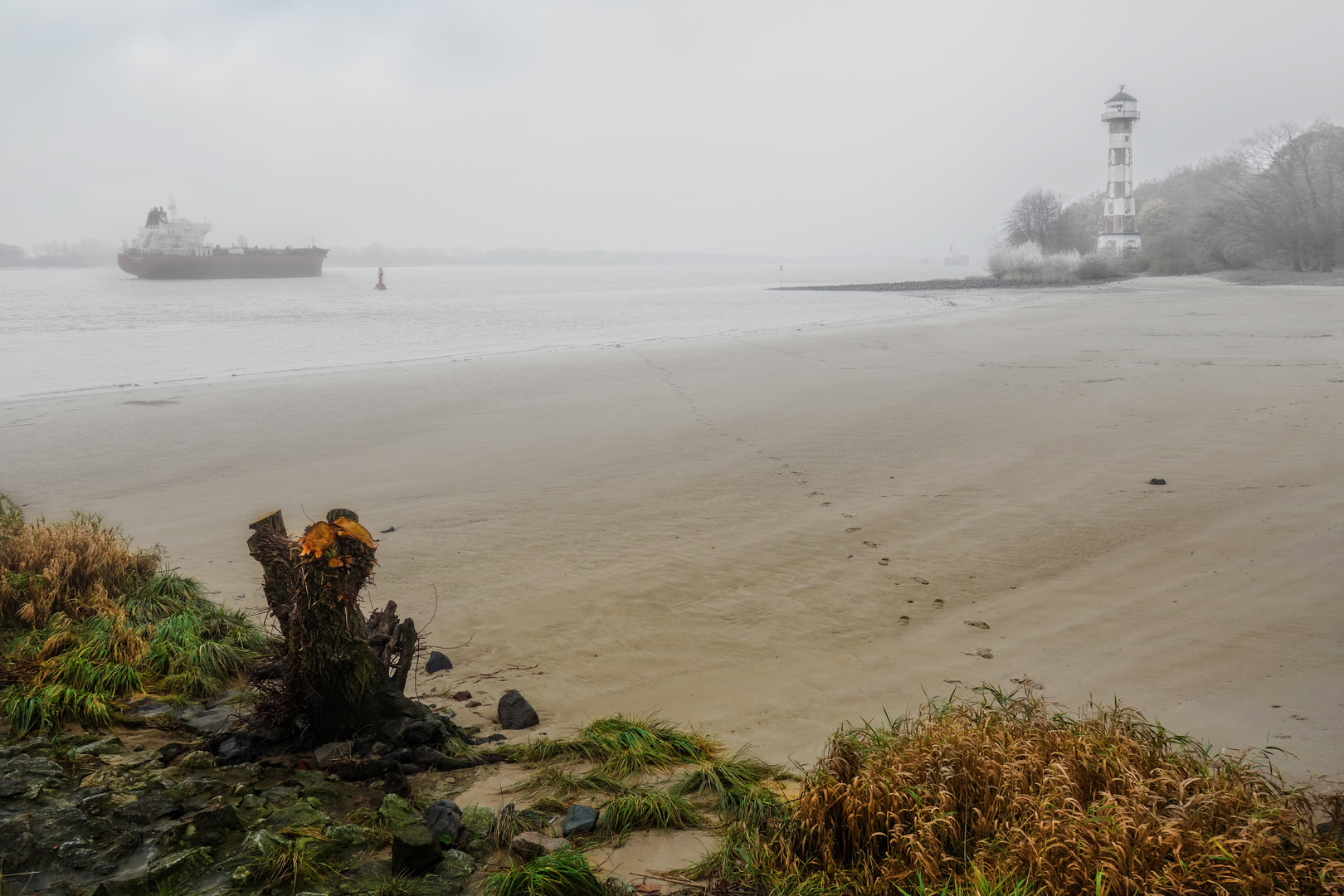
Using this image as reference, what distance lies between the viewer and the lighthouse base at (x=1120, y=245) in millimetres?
58469

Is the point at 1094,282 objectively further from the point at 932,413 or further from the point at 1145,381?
the point at 932,413

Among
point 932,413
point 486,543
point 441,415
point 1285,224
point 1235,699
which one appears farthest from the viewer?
point 1285,224

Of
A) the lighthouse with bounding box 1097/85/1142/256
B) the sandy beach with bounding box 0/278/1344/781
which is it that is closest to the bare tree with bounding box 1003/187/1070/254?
the lighthouse with bounding box 1097/85/1142/256

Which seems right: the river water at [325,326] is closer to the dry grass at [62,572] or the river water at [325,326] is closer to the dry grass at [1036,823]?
the dry grass at [62,572]

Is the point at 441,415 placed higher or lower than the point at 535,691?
higher

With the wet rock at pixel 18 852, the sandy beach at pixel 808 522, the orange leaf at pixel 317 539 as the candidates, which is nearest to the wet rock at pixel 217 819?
the wet rock at pixel 18 852

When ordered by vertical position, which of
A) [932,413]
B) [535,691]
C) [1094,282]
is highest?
[1094,282]

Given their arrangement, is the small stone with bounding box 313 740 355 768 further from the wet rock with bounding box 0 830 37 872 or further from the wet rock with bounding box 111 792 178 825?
the wet rock with bounding box 0 830 37 872

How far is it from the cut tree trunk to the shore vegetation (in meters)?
0.97

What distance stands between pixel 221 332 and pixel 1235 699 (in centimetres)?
3259

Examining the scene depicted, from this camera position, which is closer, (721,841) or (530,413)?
(721,841)

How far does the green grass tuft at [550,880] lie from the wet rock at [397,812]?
0.44 metres

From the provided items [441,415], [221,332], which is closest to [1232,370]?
[441,415]

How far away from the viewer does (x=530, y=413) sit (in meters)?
12.8
